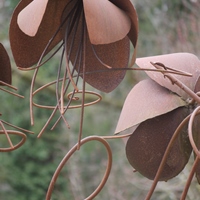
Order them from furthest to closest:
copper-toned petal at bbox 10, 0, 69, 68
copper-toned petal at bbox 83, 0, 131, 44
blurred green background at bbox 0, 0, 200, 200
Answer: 1. blurred green background at bbox 0, 0, 200, 200
2. copper-toned petal at bbox 10, 0, 69, 68
3. copper-toned petal at bbox 83, 0, 131, 44

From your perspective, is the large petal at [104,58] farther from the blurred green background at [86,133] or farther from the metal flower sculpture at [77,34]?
the blurred green background at [86,133]

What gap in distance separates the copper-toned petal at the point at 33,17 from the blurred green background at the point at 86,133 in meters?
1.90

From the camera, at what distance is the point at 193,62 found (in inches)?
17.2

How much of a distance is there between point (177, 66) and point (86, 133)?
3.58 metres

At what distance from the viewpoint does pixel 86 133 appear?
3.99 m

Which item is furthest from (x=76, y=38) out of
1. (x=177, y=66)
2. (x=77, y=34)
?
(x=177, y=66)

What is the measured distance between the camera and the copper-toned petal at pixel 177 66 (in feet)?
1.34

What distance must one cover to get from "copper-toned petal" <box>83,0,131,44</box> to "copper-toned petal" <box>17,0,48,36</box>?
37mm

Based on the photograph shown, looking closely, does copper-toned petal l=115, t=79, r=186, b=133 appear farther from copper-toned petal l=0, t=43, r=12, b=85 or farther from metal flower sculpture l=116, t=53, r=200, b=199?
copper-toned petal l=0, t=43, r=12, b=85

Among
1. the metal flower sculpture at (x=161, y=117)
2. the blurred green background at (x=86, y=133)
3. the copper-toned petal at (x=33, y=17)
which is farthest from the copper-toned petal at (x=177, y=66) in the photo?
the blurred green background at (x=86, y=133)

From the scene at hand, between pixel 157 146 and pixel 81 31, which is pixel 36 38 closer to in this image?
pixel 81 31

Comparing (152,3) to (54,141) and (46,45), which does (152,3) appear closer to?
(54,141)

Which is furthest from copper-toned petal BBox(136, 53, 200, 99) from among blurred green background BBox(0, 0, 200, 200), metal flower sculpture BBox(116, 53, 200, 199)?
blurred green background BBox(0, 0, 200, 200)

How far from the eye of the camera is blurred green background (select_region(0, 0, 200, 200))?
255 centimetres
